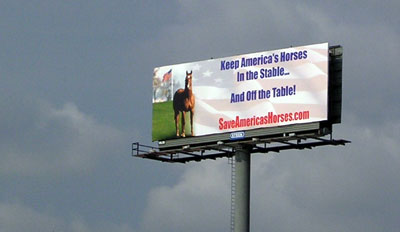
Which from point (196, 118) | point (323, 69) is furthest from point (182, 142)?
point (323, 69)

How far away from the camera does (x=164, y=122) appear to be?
514 ft

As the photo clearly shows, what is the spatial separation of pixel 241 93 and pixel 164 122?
20.5ft

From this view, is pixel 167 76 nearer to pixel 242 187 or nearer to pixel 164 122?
pixel 164 122

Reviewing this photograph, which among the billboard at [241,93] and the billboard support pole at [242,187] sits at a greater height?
the billboard at [241,93]

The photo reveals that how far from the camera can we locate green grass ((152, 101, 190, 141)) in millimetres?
156000

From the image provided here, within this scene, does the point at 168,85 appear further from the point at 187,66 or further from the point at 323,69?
the point at 323,69

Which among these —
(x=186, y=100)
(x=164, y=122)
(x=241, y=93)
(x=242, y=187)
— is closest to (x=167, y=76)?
(x=186, y=100)

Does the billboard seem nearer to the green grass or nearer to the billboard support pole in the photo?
the green grass

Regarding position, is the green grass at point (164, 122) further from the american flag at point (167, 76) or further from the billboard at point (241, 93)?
the american flag at point (167, 76)

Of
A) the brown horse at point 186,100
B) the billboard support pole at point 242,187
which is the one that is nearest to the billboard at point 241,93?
the brown horse at point 186,100

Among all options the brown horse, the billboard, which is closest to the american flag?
the billboard

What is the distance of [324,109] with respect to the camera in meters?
148

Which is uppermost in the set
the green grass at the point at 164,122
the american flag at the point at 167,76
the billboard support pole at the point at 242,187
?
the american flag at the point at 167,76

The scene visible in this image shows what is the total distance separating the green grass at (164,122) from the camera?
15600 cm
